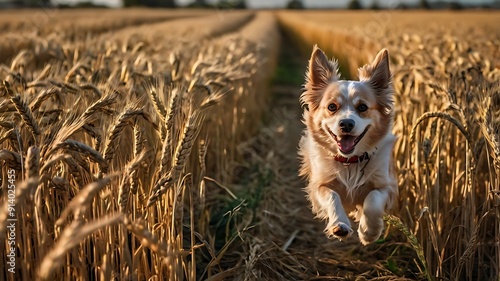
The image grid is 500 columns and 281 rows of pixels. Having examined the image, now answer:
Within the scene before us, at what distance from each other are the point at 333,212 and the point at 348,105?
0.70m

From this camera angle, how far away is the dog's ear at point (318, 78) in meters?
4.18

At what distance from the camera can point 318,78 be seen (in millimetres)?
4227

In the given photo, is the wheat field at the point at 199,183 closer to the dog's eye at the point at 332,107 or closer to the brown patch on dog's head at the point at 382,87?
the brown patch on dog's head at the point at 382,87

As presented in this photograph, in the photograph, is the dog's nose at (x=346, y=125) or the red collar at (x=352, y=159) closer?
the dog's nose at (x=346, y=125)

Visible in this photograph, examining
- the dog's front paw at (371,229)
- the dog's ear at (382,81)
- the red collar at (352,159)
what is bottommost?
the dog's front paw at (371,229)

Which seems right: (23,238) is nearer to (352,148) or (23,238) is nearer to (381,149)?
(352,148)

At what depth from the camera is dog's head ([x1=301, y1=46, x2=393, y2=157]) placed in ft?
12.2

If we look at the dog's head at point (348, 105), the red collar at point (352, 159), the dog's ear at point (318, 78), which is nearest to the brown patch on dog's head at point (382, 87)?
the dog's head at point (348, 105)

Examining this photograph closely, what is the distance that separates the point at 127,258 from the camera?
10.3 feet

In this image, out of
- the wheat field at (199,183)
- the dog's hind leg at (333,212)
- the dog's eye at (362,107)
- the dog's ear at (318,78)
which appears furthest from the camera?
the dog's ear at (318,78)

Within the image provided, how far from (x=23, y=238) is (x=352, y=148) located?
6.52 feet

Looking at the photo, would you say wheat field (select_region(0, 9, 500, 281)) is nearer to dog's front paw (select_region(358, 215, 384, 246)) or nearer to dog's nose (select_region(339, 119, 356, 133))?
dog's front paw (select_region(358, 215, 384, 246))

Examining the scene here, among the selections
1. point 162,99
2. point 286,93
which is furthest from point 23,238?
point 286,93

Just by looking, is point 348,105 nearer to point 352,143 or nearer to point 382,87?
point 352,143
